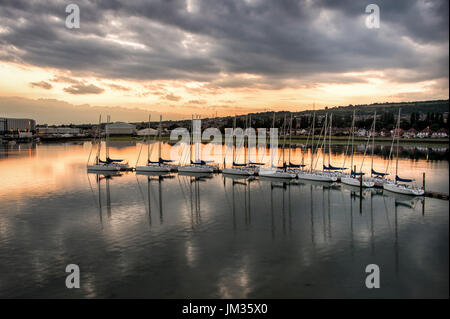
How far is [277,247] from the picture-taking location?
25609mm

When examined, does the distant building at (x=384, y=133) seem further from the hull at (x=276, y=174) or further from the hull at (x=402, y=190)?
the hull at (x=402, y=190)

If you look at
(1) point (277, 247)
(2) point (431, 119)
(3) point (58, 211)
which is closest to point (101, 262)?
(1) point (277, 247)

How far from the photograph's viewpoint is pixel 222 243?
26531mm

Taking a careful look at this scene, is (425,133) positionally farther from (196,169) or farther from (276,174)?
(196,169)

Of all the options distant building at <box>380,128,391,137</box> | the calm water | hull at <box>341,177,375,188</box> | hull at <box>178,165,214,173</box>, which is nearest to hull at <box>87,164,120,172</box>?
hull at <box>178,165,214,173</box>

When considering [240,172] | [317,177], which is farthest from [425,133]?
[240,172]

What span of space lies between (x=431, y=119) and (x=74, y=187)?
18938cm

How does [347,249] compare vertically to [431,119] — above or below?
below

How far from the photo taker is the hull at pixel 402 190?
4278cm

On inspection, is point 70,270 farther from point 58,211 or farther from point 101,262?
point 58,211

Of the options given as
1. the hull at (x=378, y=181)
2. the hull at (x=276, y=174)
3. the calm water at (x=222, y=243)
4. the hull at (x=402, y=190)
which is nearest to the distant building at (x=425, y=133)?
the hull at (x=378, y=181)

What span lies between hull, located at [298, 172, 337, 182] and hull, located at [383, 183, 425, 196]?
8951 mm

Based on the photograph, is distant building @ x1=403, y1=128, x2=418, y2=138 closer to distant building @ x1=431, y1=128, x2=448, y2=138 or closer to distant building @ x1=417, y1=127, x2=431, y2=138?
distant building @ x1=417, y1=127, x2=431, y2=138

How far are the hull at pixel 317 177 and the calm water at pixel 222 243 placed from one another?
515 centimetres
